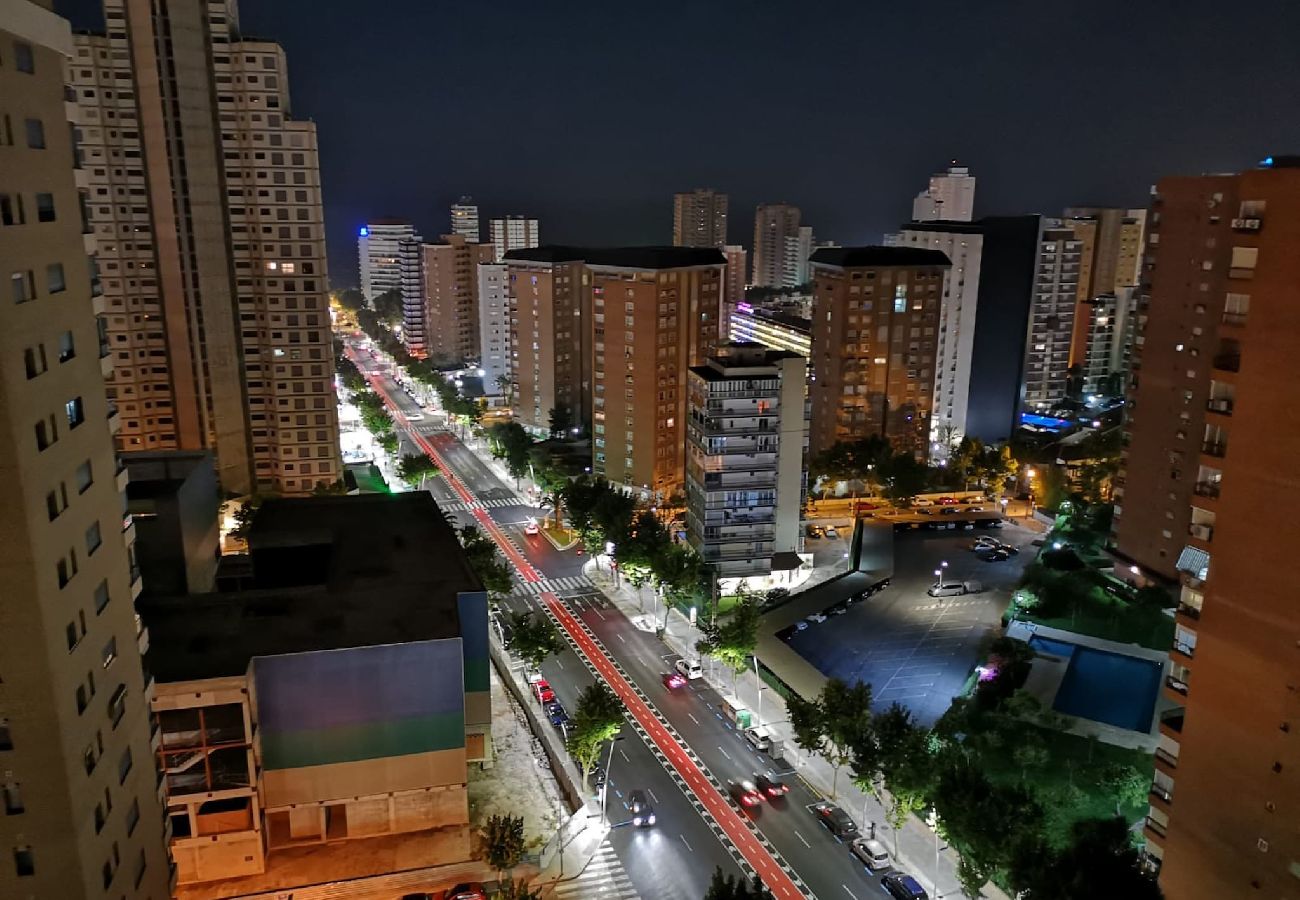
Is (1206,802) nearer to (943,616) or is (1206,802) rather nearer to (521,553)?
(943,616)

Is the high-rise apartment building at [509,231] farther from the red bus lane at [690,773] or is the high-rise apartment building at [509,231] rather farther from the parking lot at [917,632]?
the red bus lane at [690,773]

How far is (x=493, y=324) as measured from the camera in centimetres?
11619

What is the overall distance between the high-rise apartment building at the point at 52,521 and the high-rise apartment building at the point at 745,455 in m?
37.5

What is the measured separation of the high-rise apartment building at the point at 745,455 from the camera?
53.6 m

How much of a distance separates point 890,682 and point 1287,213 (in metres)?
29.9

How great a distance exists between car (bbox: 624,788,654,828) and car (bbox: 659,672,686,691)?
8736mm

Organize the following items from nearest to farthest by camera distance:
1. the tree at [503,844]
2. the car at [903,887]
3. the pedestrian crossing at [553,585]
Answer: the tree at [503,844], the car at [903,887], the pedestrian crossing at [553,585]

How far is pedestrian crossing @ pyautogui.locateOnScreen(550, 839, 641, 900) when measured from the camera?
30.6 m

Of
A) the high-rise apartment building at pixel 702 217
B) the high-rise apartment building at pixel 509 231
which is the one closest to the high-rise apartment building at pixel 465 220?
the high-rise apartment building at pixel 509 231

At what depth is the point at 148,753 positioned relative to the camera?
21.7 meters

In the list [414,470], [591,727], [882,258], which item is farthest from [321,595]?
[882,258]

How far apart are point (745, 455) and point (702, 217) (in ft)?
435

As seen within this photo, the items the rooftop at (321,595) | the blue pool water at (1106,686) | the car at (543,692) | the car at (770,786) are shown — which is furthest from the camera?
the car at (543,692)

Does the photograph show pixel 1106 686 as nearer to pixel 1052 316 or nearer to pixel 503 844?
pixel 503 844
